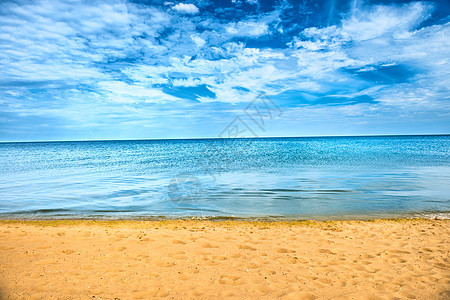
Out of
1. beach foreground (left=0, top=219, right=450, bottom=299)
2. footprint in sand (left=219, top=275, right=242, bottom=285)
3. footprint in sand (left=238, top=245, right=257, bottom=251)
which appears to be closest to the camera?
beach foreground (left=0, top=219, right=450, bottom=299)

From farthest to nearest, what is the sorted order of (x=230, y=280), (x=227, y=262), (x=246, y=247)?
(x=246, y=247) < (x=227, y=262) < (x=230, y=280)

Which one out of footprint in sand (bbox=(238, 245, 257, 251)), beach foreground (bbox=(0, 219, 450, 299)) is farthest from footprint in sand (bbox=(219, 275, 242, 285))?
footprint in sand (bbox=(238, 245, 257, 251))

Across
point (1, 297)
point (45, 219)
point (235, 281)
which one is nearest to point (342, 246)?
point (235, 281)

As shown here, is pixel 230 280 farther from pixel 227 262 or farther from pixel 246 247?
pixel 246 247

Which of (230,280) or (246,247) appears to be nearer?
(230,280)

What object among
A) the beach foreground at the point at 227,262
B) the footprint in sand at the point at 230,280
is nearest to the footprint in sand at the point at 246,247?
Result: the beach foreground at the point at 227,262

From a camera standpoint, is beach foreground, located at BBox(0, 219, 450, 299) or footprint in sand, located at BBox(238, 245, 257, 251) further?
footprint in sand, located at BBox(238, 245, 257, 251)

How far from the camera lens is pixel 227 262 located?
5.77 m

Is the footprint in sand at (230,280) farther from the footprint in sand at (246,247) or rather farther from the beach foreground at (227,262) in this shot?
the footprint in sand at (246,247)

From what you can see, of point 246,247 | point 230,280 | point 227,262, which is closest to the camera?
point 230,280

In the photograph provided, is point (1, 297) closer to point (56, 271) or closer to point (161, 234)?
point (56, 271)

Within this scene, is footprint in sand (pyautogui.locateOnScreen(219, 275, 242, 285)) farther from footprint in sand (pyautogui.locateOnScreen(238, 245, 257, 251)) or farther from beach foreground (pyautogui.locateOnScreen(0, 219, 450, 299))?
footprint in sand (pyautogui.locateOnScreen(238, 245, 257, 251))

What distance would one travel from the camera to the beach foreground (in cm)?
457

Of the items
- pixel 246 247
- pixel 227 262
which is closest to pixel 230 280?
pixel 227 262
